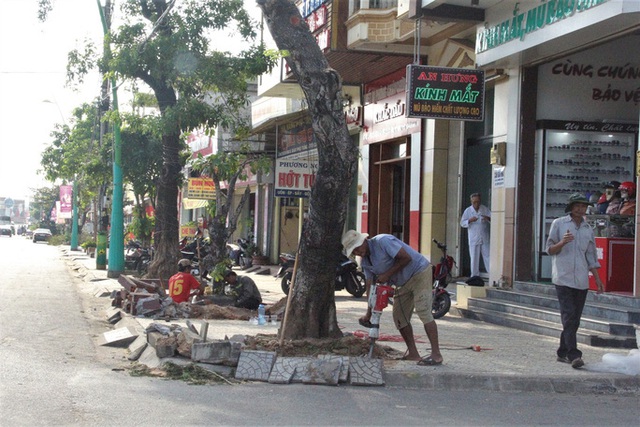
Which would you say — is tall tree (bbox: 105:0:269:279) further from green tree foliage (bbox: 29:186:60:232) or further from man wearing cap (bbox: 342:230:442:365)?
green tree foliage (bbox: 29:186:60:232)

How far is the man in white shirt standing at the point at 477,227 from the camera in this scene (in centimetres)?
1539

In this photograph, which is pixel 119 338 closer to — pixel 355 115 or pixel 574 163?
pixel 574 163

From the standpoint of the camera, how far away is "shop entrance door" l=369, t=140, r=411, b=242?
67.5ft

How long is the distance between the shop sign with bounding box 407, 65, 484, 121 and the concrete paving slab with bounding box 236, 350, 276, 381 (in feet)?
23.9

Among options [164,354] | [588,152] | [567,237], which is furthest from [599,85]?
[164,354]

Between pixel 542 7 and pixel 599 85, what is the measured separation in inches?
99.6

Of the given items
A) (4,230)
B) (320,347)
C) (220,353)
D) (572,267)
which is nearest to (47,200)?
(4,230)

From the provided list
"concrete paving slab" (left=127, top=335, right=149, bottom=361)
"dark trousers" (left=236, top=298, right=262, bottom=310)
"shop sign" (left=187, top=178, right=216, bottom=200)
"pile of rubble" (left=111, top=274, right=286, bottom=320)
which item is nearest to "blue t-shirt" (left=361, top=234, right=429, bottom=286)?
"concrete paving slab" (left=127, top=335, right=149, bottom=361)

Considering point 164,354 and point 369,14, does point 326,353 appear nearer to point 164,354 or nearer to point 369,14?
point 164,354

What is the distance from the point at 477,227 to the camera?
15.5m

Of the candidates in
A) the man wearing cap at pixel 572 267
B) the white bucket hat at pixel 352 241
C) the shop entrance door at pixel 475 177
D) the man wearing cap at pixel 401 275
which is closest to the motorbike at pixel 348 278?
the shop entrance door at pixel 475 177

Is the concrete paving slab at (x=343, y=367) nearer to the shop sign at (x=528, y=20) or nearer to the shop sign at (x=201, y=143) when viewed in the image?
the shop sign at (x=528, y=20)

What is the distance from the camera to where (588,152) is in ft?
48.2

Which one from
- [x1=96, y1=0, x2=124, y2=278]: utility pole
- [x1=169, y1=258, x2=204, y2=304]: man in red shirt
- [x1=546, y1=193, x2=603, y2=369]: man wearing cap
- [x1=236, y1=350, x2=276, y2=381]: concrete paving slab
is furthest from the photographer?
[x1=96, y1=0, x2=124, y2=278]: utility pole
